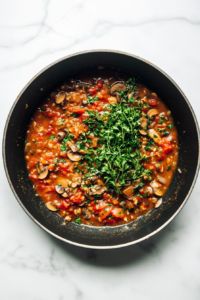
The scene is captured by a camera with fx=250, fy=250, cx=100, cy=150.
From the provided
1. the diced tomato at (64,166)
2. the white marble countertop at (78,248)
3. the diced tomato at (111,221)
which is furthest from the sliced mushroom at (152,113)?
the diced tomato at (111,221)

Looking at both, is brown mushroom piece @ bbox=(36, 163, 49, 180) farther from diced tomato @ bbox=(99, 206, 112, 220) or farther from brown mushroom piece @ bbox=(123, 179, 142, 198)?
brown mushroom piece @ bbox=(123, 179, 142, 198)

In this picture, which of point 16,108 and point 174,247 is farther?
point 174,247

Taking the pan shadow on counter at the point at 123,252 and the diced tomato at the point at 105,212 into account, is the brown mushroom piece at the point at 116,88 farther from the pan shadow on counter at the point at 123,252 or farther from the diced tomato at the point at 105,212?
the pan shadow on counter at the point at 123,252

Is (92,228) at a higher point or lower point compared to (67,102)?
lower

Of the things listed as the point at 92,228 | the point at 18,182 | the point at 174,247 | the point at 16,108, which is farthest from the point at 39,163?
the point at 174,247

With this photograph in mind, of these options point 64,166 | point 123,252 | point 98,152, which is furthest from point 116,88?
point 123,252

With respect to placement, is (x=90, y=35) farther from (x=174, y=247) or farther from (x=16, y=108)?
(x=174, y=247)

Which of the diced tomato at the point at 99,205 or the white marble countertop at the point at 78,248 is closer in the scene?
the diced tomato at the point at 99,205
